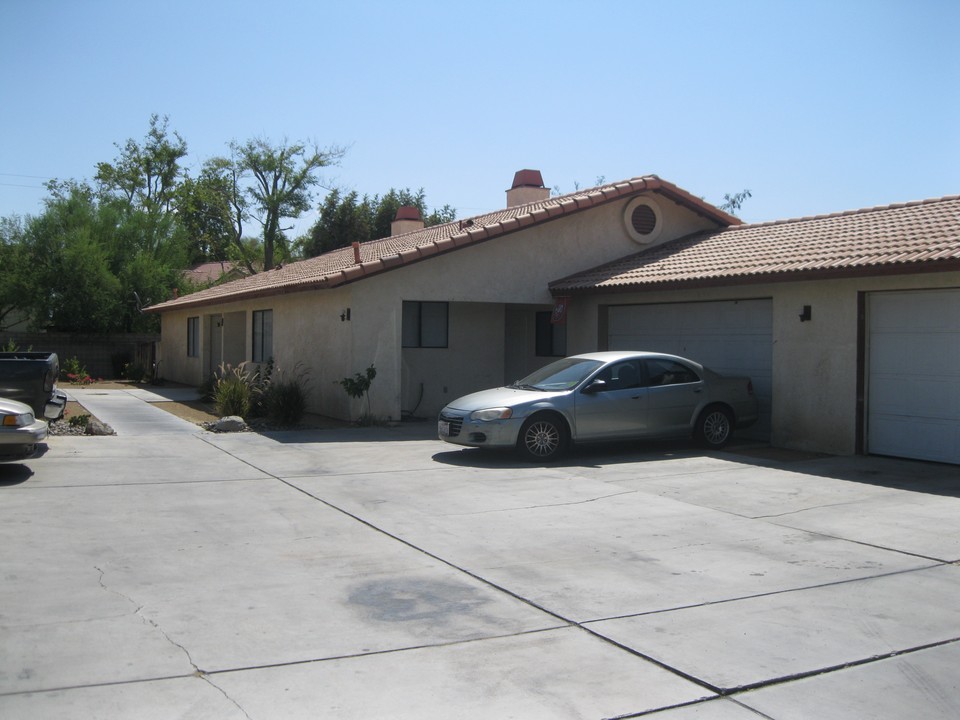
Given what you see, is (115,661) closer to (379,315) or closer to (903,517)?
(903,517)

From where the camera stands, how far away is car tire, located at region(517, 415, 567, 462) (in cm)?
1245

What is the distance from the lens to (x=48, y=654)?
5.09 m

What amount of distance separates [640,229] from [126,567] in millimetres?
15041

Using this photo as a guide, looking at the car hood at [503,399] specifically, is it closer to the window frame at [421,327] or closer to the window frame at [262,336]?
the window frame at [421,327]

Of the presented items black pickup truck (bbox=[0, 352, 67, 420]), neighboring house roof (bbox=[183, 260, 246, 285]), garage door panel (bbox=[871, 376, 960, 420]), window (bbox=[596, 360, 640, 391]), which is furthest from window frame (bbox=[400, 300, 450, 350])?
neighboring house roof (bbox=[183, 260, 246, 285])

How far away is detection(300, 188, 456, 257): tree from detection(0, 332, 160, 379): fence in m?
→ 16.2

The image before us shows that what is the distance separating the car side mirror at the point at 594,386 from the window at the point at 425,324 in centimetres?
657

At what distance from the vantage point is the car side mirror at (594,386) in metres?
12.9

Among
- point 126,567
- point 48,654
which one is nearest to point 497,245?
point 126,567

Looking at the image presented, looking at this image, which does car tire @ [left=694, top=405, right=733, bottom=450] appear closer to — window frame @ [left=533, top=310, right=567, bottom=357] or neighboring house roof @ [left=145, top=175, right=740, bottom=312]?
neighboring house roof @ [left=145, top=175, right=740, bottom=312]

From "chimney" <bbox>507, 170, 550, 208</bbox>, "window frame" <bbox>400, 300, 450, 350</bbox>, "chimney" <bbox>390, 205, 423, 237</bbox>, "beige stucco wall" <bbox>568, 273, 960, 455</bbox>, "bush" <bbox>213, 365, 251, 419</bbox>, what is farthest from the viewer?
"chimney" <bbox>390, 205, 423, 237</bbox>

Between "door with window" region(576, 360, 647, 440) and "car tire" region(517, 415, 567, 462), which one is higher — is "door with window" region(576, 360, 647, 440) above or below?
above

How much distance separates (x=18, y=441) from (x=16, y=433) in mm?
93

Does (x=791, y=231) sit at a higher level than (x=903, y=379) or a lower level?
higher
